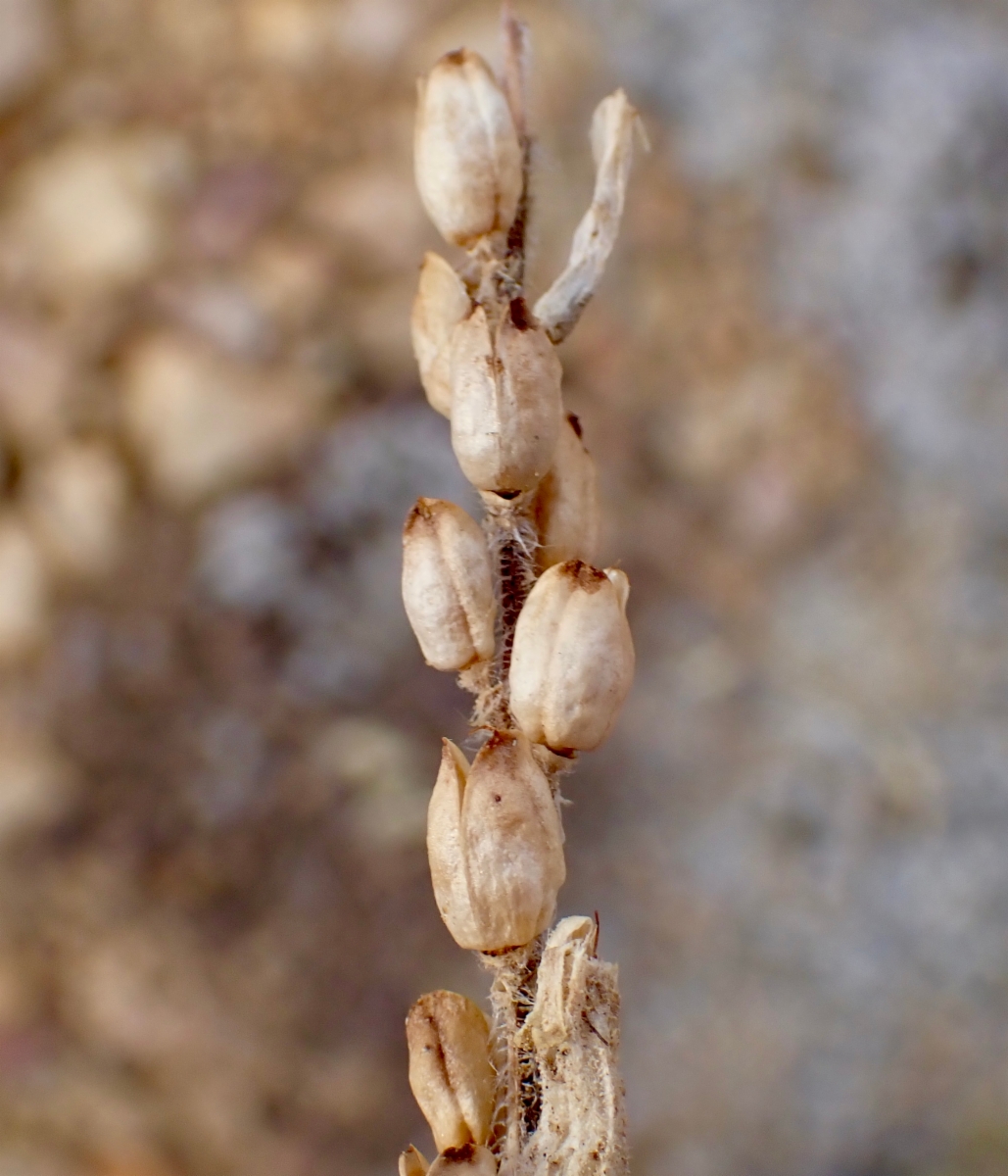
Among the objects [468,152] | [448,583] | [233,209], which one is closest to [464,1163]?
[448,583]

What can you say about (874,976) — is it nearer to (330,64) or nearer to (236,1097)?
(236,1097)

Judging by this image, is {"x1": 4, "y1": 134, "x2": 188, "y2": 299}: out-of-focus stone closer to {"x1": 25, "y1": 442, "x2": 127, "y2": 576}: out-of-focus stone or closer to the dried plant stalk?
{"x1": 25, "y1": 442, "x2": 127, "y2": 576}: out-of-focus stone

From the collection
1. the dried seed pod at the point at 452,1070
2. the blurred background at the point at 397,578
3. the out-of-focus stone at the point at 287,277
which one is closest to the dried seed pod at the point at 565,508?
the dried seed pod at the point at 452,1070

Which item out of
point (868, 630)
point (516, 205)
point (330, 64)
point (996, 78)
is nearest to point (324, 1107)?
point (868, 630)

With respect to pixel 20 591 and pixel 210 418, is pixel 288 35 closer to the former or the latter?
pixel 210 418

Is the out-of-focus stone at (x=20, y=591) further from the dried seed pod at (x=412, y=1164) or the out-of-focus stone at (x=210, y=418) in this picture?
the dried seed pod at (x=412, y=1164)
